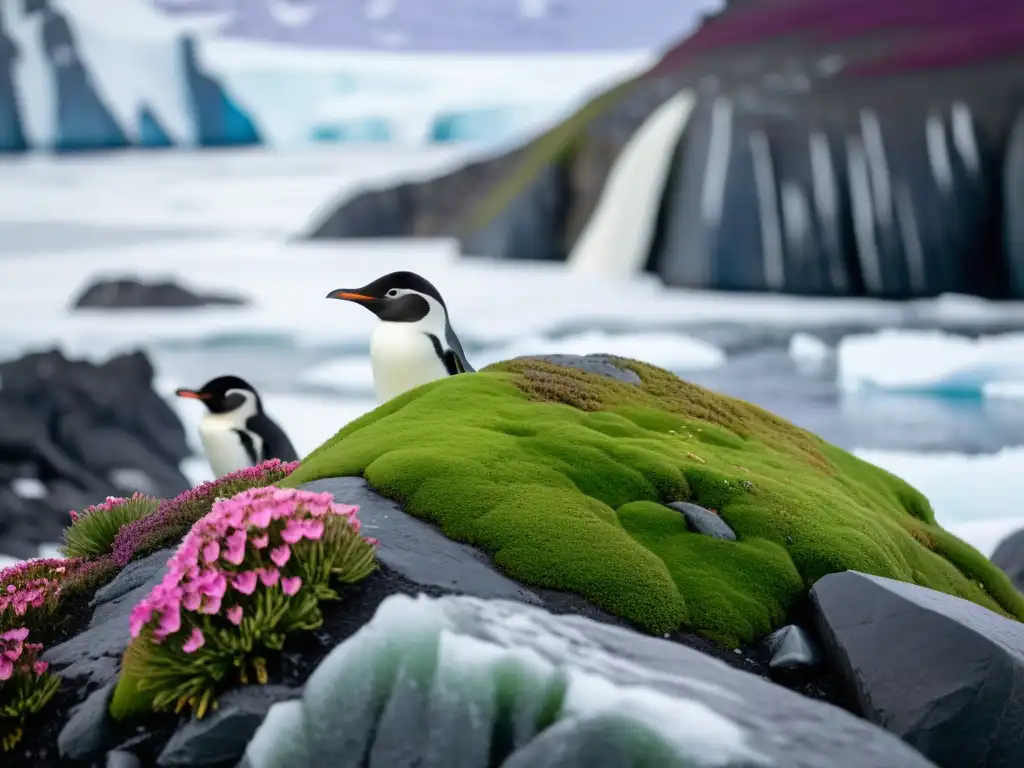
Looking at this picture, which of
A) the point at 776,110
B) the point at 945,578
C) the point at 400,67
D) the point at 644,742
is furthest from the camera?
the point at 400,67

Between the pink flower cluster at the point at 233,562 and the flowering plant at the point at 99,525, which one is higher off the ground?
the pink flower cluster at the point at 233,562

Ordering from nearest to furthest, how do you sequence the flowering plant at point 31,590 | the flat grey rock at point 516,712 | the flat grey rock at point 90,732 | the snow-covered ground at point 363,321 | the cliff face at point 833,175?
the flat grey rock at point 516,712 → the flat grey rock at point 90,732 → the flowering plant at point 31,590 → the snow-covered ground at point 363,321 → the cliff face at point 833,175

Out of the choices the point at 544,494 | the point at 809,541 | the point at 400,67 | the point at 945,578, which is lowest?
the point at 945,578

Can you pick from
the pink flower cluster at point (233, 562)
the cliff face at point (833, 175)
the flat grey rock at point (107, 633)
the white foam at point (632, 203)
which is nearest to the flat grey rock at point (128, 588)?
the flat grey rock at point (107, 633)

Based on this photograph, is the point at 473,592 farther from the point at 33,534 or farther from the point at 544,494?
the point at 33,534

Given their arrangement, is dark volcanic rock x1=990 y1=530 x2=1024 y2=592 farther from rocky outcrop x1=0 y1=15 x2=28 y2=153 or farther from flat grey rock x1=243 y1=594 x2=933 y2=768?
rocky outcrop x1=0 y1=15 x2=28 y2=153

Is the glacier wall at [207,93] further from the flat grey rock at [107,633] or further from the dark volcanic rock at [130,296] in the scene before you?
the flat grey rock at [107,633]

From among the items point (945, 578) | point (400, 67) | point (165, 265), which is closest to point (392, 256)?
point (165, 265)

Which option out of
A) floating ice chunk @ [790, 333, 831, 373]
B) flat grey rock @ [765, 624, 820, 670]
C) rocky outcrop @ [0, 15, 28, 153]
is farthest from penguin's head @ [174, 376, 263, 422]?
rocky outcrop @ [0, 15, 28, 153]

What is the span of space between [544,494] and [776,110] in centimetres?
2356

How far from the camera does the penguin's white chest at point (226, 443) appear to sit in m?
8.99

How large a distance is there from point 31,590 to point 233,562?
1.42 meters

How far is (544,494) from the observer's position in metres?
5.05

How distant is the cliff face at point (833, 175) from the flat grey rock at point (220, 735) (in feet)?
73.8
